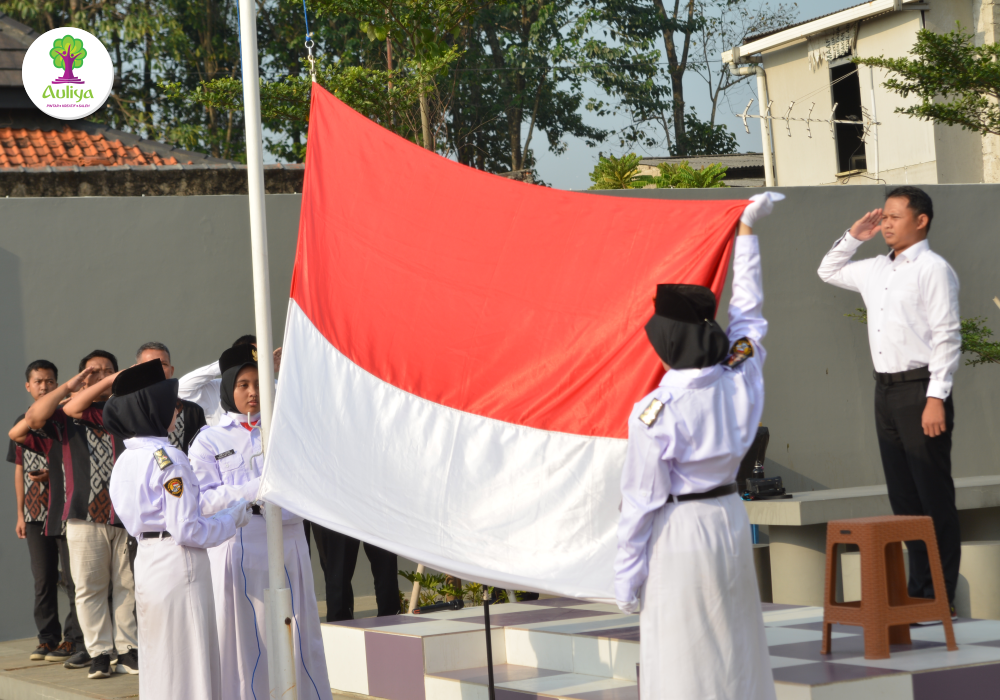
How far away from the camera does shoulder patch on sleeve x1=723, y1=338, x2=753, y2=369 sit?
3574 mm

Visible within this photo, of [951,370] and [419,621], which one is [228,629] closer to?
[419,621]

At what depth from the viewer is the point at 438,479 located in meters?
4.12

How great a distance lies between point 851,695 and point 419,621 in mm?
2648

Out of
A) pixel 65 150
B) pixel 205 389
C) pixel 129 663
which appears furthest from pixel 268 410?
pixel 65 150

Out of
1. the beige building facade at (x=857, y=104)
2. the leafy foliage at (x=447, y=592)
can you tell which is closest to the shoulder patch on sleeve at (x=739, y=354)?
the leafy foliage at (x=447, y=592)

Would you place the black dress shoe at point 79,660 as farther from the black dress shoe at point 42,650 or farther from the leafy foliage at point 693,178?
the leafy foliage at point 693,178

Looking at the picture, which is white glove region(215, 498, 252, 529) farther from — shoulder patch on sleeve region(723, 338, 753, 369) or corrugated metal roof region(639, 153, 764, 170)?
corrugated metal roof region(639, 153, 764, 170)

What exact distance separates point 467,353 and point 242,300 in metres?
4.74

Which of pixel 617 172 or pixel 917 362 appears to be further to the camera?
pixel 617 172

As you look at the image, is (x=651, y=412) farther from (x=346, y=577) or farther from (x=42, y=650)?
(x=42, y=650)

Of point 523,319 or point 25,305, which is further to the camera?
point 25,305

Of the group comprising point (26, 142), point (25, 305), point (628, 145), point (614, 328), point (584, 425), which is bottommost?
point (584, 425)

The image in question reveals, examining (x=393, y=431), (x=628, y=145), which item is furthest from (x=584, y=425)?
(x=628, y=145)

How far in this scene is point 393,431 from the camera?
4.22 meters
